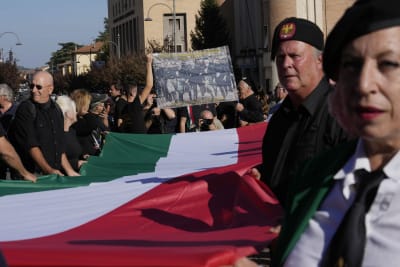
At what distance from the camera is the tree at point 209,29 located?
89750mm

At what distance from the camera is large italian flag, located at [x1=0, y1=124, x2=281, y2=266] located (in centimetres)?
262

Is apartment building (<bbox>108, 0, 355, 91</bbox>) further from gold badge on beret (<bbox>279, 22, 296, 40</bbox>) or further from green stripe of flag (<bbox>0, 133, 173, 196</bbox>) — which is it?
gold badge on beret (<bbox>279, 22, 296, 40</bbox>)

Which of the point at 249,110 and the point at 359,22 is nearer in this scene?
the point at 359,22

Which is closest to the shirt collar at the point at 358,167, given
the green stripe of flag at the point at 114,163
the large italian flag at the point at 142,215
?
the large italian flag at the point at 142,215

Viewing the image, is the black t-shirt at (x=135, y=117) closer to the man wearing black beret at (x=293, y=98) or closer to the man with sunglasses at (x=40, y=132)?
the man with sunglasses at (x=40, y=132)

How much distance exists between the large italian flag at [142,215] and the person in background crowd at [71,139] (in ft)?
2.24

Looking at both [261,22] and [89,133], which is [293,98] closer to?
[89,133]

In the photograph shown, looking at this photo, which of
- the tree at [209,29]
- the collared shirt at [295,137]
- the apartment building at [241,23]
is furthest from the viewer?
the tree at [209,29]

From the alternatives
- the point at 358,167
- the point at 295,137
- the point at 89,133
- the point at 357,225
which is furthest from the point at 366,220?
the point at 89,133

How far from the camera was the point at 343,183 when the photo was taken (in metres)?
2.08

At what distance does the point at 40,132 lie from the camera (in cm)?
818

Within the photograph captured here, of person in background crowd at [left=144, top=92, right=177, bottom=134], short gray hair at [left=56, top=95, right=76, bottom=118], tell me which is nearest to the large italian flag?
short gray hair at [left=56, top=95, right=76, bottom=118]

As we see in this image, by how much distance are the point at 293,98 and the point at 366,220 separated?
2.31 meters

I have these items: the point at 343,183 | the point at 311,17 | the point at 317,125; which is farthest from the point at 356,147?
the point at 311,17
